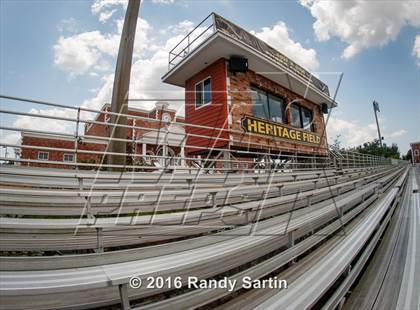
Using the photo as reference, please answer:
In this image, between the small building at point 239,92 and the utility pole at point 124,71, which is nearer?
the utility pole at point 124,71

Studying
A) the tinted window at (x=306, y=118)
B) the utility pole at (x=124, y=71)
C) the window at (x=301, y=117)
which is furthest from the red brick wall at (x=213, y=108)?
the tinted window at (x=306, y=118)

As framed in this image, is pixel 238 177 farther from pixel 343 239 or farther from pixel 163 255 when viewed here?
pixel 163 255

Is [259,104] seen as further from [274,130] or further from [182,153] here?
[182,153]

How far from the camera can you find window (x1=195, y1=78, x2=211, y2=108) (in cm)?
816

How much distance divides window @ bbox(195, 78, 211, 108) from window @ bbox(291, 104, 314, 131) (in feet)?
14.5

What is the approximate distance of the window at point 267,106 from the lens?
27.8ft

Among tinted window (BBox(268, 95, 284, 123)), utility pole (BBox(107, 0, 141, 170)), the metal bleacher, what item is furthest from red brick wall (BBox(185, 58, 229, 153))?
the metal bleacher

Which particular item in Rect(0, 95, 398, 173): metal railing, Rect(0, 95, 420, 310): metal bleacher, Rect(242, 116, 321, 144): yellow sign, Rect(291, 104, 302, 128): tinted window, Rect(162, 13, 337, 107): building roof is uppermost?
Rect(162, 13, 337, 107): building roof

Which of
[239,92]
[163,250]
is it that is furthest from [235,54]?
[163,250]

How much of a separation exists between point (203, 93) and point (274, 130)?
3128 mm

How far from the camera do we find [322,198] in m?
4.07

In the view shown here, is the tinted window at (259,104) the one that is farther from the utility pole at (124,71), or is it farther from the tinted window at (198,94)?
A: the utility pole at (124,71)

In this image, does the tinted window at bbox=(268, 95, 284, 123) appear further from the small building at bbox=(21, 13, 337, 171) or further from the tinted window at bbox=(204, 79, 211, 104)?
the tinted window at bbox=(204, 79, 211, 104)

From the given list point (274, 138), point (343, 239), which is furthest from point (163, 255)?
point (274, 138)
